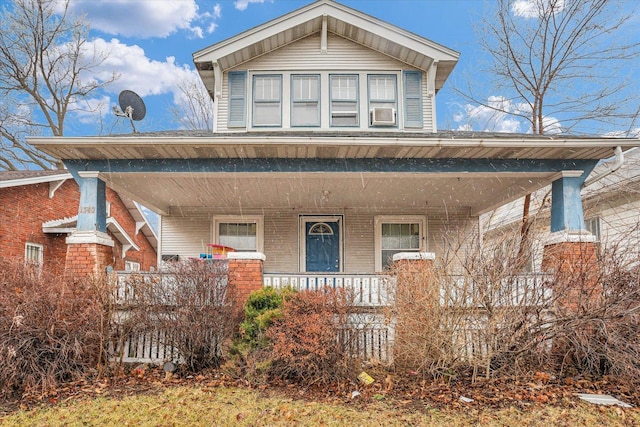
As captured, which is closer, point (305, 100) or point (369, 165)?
point (369, 165)

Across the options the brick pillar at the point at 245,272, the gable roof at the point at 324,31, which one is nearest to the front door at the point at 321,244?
the gable roof at the point at 324,31

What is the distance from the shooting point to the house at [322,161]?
734 centimetres

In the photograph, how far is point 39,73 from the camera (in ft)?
67.4

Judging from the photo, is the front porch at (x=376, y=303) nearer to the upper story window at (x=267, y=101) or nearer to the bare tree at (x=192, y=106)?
the upper story window at (x=267, y=101)

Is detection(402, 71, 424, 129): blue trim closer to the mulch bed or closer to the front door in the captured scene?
the front door

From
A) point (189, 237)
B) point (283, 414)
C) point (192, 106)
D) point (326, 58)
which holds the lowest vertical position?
point (283, 414)

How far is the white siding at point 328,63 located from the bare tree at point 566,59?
6517 millimetres

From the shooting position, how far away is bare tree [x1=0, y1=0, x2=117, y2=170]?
19.5 m

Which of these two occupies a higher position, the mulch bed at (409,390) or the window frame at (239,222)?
the window frame at (239,222)

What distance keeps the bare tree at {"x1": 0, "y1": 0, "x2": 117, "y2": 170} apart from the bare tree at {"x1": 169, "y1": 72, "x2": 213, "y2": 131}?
3.67 meters

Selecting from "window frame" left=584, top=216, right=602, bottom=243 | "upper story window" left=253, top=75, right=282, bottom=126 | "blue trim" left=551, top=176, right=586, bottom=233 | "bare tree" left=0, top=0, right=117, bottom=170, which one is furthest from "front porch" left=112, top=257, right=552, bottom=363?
"bare tree" left=0, top=0, right=117, bottom=170

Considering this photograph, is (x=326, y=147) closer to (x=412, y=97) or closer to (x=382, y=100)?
(x=382, y=100)

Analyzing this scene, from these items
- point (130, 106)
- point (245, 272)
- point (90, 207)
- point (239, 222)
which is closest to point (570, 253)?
point (245, 272)

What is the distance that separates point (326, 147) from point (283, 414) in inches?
168
